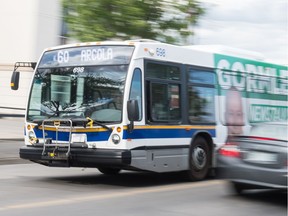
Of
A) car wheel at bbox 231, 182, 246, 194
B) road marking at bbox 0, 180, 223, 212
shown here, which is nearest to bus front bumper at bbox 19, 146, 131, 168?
road marking at bbox 0, 180, 223, 212

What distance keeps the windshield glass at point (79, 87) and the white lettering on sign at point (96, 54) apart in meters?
0.02

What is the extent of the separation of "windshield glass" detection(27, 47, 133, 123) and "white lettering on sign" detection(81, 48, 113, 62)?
0.02 metres

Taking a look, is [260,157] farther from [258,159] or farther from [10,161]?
[10,161]

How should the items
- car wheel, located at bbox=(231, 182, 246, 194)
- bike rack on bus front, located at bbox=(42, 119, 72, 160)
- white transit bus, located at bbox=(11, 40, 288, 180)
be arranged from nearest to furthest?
car wheel, located at bbox=(231, 182, 246, 194) < white transit bus, located at bbox=(11, 40, 288, 180) < bike rack on bus front, located at bbox=(42, 119, 72, 160)

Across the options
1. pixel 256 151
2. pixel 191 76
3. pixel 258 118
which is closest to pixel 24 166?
pixel 191 76

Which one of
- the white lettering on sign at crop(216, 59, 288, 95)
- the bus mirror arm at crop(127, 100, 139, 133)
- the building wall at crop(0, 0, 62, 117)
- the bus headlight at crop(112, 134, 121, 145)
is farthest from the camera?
the building wall at crop(0, 0, 62, 117)

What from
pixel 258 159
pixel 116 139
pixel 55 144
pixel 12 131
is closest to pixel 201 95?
pixel 116 139

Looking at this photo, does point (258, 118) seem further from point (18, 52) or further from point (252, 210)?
point (18, 52)

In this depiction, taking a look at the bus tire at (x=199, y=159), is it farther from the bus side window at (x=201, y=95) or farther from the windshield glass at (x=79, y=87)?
the windshield glass at (x=79, y=87)

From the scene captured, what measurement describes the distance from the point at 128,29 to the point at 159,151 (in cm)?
905

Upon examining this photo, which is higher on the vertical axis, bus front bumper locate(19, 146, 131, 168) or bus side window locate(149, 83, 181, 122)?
bus side window locate(149, 83, 181, 122)

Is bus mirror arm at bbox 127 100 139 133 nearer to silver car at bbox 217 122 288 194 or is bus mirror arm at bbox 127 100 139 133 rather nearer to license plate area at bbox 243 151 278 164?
silver car at bbox 217 122 288 194

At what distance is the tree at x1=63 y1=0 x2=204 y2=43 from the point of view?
17.9 meters

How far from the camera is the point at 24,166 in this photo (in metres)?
13.2
